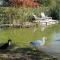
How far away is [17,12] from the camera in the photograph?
11.0 m

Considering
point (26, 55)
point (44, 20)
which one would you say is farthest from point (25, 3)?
point (26, 55)

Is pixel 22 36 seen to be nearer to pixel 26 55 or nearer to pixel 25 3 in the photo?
pixel 26 55

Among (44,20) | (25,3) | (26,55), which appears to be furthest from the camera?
(25,3)

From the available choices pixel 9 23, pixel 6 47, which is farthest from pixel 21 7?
pixel 6 47

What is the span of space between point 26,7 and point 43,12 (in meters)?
0.78

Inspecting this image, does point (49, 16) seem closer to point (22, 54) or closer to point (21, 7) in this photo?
point (21, 7)

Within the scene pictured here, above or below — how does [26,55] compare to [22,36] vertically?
above

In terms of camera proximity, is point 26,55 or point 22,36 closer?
point 26,55

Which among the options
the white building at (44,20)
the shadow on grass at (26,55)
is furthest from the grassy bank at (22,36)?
the white building at (44,20)

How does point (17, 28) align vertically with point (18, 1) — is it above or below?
below

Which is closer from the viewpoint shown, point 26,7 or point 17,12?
point 17,12

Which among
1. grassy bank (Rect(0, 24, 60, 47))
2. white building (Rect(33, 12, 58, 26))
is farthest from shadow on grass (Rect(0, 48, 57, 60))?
white building (Rect(33, 12, 58, 26))

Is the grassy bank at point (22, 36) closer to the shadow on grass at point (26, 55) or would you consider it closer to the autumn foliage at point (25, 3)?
the shadow on grass at point (26, 55)

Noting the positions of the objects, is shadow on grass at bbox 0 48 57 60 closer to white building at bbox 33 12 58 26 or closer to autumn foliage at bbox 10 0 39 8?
white building at bbox 33 12 58 26
